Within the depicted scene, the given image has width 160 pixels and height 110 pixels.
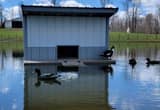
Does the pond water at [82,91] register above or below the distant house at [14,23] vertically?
below

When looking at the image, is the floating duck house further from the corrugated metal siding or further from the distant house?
the distant house

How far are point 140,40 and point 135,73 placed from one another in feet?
168

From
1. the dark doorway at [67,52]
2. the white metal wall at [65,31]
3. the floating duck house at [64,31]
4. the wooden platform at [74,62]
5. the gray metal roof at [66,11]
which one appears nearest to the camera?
the wooden platform at [74,62]

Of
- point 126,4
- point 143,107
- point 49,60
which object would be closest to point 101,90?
point 143,107

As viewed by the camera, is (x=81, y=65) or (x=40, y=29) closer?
(x=81, y=65)

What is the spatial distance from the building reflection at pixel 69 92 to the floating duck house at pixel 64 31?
582 centimetres

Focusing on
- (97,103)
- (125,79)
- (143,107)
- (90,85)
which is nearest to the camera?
(143,107)

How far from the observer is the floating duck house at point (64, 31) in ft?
74.1

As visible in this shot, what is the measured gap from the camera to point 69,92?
12.1m

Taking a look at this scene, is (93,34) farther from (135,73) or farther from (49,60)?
(135,73)

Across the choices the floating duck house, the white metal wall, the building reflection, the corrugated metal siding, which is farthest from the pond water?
the white metal wall

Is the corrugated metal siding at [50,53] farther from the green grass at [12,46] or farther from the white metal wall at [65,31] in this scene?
the green grass at [12,46]

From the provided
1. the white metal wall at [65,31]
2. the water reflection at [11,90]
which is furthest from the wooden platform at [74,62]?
the water reflection at [11,90]

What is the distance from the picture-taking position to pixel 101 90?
12602 millimetres
